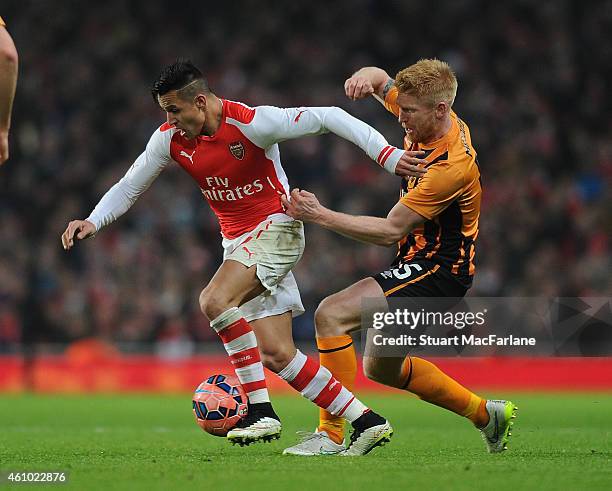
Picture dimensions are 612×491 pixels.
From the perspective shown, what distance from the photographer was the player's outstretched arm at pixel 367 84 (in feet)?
21.7

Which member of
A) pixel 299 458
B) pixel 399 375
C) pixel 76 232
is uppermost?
pixel 76 232

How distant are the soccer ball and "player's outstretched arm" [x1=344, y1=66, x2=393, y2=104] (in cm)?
182

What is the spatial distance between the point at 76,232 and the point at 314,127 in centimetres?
147

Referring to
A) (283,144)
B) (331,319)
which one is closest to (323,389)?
(331,319)

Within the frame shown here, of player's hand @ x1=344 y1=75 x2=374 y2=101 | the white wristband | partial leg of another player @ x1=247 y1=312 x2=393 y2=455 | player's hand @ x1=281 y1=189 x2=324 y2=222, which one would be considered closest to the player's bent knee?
partial leg of another player @ x1=247 y1=312 x2=393 y2=455

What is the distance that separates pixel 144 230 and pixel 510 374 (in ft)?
18.2

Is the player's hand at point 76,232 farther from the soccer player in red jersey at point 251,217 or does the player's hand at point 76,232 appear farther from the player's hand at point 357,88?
the player's hand at point 357,88

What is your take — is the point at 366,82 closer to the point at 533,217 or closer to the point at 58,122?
the point at 533,217

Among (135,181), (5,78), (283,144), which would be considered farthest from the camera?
(283,144)

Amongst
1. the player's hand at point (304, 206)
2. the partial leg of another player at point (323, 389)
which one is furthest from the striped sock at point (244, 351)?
the player's hand at point (304, 206)

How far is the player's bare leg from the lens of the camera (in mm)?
6207

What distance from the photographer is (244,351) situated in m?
6.38

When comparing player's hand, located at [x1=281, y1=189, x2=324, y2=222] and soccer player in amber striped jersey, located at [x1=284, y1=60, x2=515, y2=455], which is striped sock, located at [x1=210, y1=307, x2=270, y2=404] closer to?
soccer player in amber striped jersey, located at [x1=284, y1=60, x2=515, y2=455]

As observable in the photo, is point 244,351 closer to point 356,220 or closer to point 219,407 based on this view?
point 219,407
